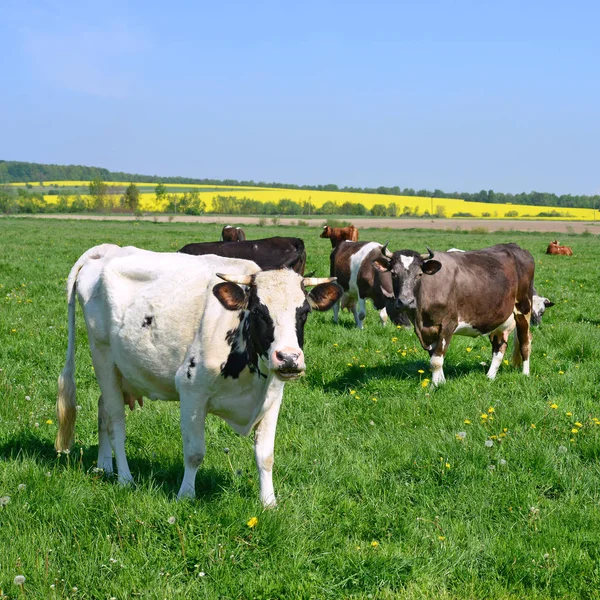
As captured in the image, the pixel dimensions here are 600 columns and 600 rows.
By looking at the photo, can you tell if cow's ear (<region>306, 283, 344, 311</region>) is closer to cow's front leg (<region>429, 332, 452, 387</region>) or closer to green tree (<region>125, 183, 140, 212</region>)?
cow's front leg (<region>429, 332, 452, 387</region>)

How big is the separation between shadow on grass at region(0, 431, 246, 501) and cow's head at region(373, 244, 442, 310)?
157 inches

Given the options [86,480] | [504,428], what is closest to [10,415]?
[86,480]

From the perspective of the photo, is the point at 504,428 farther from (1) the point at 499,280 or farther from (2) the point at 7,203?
(2) the point at 7,203

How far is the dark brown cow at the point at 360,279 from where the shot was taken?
13430 mm

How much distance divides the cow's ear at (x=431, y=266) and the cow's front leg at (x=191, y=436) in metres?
4.66

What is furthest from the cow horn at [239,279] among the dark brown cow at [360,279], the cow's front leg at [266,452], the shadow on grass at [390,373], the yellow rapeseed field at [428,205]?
the yellow rapeseed field at [428,205]

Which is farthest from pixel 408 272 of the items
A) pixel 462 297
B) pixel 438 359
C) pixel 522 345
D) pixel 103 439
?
pixel 103 439

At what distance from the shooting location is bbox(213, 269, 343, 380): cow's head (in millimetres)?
4152

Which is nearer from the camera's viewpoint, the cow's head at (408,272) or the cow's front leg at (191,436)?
the cow's front leg at (191,436)

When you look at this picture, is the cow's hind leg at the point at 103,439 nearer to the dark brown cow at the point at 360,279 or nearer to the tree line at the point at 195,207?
the dark brown cow at the point at 360,279

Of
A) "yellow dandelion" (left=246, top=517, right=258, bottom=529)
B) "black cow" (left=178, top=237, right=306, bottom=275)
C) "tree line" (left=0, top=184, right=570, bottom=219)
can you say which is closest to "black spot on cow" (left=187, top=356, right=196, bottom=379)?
"yellow dandelion" (left=246, top=517, right=258, bottom=529)

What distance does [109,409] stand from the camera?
5.59m

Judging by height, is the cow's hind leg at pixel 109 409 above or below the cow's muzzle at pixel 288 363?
below

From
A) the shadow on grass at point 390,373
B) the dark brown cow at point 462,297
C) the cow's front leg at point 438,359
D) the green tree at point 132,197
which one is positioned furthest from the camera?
the green tree at point 132,197
